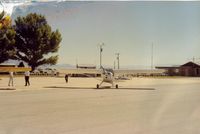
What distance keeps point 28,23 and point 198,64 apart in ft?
159

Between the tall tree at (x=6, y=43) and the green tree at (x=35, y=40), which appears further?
the green tree at (x=35, y=40)

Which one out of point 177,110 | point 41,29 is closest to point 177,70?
point 41,29

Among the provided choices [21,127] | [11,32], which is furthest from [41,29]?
[21,127]

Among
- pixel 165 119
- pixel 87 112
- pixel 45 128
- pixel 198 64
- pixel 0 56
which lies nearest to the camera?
pixel 45 128

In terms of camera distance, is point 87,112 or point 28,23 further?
point 28,23

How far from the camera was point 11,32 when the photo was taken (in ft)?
225

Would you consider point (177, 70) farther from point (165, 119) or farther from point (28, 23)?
point (165, 119)

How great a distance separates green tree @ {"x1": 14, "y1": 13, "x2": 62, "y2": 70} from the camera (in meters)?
74.3

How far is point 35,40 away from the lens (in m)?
74.4

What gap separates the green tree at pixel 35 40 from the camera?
74.3 m

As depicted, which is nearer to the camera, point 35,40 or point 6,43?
point 6,43

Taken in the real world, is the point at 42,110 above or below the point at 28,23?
below

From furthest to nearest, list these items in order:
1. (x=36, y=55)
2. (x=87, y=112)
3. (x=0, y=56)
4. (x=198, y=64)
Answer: (x=198, y=64) < (x=36, y=55) < (x=0, y=56) < (x=87, y=112)

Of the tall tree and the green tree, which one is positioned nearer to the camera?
the tall tree
